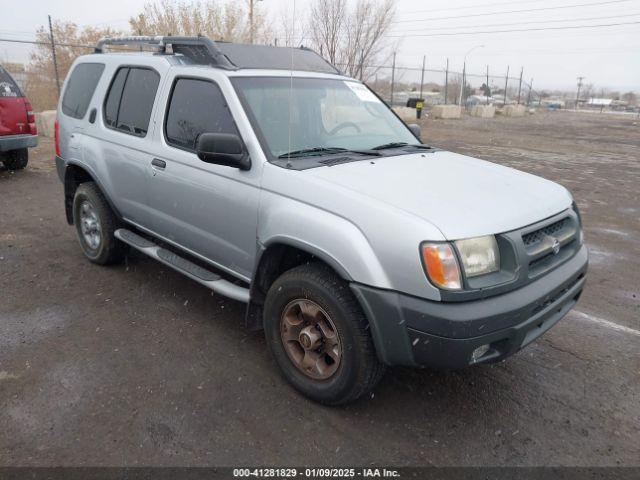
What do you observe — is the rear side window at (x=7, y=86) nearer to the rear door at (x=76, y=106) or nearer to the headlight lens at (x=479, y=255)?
the rear door at (x=76, y=106)

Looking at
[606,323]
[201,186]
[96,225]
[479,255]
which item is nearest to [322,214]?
[479,255]

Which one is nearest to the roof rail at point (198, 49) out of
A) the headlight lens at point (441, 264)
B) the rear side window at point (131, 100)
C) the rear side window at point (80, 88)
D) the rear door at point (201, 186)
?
the rear door at point (201, 186)

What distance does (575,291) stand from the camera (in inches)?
118

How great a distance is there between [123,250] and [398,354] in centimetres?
328

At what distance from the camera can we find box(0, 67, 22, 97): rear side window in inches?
319

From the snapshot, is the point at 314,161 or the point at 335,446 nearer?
the point at 335,446

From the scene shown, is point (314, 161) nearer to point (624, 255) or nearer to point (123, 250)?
point (123, 250)

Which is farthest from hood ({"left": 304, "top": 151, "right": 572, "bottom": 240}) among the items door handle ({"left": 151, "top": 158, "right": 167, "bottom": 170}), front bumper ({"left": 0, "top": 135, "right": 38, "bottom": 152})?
front bumper ({"left": 0, "top": 135, "right": 38, "bottom": 152})

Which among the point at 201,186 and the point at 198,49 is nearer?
the point at 201,186

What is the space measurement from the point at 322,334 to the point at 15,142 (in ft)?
25.2

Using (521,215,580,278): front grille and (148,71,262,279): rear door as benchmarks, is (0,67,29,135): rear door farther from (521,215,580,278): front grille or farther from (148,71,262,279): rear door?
(521,215,580,278): front grille

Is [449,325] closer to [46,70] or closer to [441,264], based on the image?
[441,264]

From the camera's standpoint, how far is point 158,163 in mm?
3779

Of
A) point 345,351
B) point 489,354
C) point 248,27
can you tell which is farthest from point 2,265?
point 248,27
